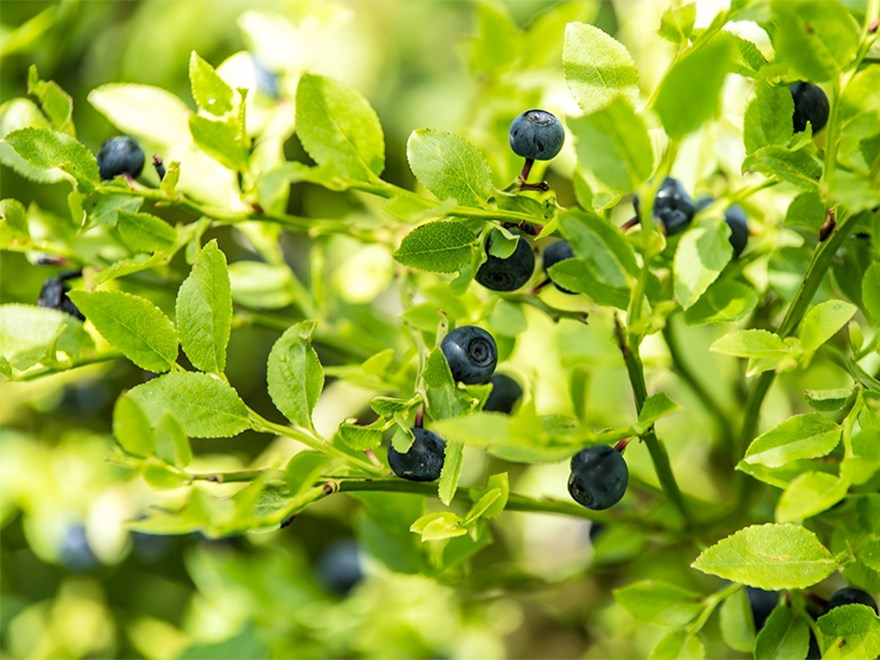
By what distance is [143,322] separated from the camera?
0.69 m

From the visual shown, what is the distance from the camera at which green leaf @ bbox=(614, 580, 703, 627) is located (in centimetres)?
76

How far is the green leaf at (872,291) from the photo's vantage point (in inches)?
26.6

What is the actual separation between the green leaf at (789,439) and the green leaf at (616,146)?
22 centimetres

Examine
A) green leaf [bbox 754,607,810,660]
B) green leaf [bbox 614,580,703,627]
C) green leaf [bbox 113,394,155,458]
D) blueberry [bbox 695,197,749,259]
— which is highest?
green leaf [bbox 113,394,155,458]

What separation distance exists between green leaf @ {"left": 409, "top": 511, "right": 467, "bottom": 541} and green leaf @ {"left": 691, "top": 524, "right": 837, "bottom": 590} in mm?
163

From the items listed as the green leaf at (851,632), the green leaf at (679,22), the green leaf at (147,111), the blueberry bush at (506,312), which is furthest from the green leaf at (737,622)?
the green leaf at (147,111)

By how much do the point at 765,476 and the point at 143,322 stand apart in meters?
0.46

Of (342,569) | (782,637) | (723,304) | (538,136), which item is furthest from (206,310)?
(342,569)

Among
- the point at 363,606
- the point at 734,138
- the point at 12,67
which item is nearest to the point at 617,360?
the point at 734,138

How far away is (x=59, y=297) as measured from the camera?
876 millimetres

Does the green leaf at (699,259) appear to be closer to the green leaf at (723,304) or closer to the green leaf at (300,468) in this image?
the green leaf at (723,304)

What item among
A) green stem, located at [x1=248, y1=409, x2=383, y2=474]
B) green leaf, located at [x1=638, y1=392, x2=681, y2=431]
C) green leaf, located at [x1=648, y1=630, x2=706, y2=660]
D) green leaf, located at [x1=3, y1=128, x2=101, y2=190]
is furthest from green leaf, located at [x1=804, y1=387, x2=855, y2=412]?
green leaf, located at [x1=3, y1=128, x2=101, y2=190]

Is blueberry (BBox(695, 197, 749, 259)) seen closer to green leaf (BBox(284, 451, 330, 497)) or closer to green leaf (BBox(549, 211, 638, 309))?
green leaf (BBox(549, 211, 638, 309))

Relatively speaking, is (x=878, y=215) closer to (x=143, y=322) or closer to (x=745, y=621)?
(x=745, y=621)
